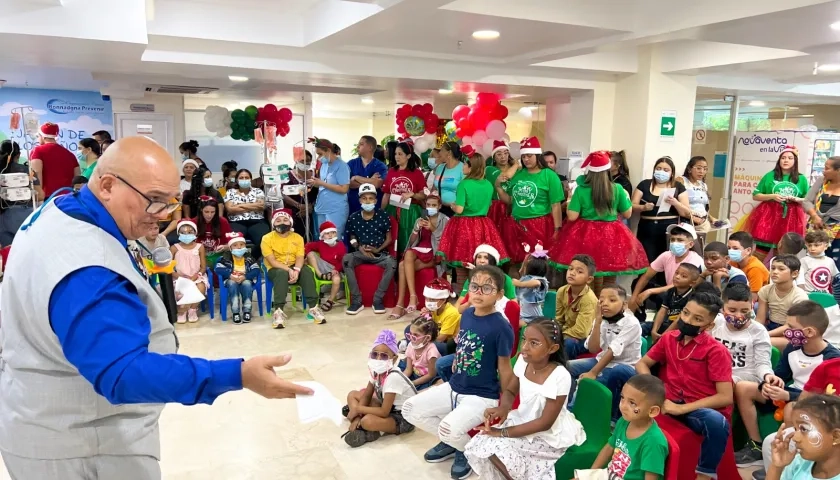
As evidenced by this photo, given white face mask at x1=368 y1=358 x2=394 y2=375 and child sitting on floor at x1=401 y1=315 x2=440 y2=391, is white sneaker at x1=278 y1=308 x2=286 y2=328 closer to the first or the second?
child sitting on floor at x1=401 y1=315 x2=440 y2=391

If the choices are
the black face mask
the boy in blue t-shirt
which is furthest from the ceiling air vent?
the black face mask

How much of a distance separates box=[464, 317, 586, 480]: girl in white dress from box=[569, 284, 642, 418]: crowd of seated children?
42 centimetres

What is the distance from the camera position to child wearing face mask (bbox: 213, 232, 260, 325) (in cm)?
559

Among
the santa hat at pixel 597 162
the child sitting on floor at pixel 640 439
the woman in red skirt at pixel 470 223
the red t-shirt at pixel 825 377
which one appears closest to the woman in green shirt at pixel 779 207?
the santa hat at pixel 597 162

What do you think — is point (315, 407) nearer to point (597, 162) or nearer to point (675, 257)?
point (675, 257)

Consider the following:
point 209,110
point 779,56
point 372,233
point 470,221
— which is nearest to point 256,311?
point 372,233

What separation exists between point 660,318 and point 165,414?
2969 mm

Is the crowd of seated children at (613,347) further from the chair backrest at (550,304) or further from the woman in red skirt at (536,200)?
the woman in red skirt at (536,200)

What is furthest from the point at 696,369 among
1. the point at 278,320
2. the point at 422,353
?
the point at 278,320

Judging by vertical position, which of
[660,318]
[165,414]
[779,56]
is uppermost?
[779,56]

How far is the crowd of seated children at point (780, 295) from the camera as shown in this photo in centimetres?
359

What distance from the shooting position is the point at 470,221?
566 cm

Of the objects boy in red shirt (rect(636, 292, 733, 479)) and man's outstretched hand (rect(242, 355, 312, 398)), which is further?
boy in red shirt (rect(636, 292, 733, 479))

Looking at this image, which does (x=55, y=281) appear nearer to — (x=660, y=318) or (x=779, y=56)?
(x=660, y=318)
